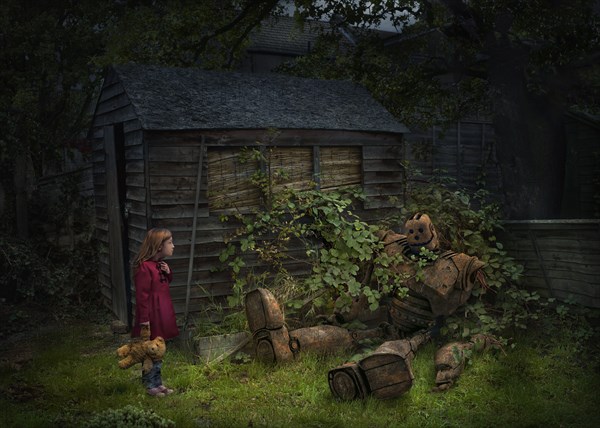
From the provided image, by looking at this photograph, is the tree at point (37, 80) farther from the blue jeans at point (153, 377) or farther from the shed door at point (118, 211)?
the blue jeans at point (153, 377)

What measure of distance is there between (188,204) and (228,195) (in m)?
0.62

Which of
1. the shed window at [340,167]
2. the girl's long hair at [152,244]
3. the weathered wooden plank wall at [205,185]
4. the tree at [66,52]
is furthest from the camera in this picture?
the tree at [66,52]

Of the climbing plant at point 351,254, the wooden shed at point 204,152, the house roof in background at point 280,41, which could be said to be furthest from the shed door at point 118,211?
the house roof in background at point 280,41

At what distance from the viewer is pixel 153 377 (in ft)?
21.8

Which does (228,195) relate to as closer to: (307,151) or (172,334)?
(307,151)

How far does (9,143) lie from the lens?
10.7m

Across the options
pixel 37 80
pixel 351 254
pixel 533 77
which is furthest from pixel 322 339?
pixel 37 80

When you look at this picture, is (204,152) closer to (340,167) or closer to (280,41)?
(340,167)

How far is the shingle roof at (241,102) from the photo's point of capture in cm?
839

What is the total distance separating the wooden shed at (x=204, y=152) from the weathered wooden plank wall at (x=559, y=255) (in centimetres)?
237

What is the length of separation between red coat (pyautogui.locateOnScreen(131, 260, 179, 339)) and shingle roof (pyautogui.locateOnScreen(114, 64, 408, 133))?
2.24 m

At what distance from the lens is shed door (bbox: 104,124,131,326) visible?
9477 mm

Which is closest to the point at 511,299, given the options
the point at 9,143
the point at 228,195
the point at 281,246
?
the point at 281,246

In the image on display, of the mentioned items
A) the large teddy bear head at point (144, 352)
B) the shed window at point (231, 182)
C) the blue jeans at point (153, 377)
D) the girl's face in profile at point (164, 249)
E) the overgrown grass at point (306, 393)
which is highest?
the shed window at point (231, 182)
